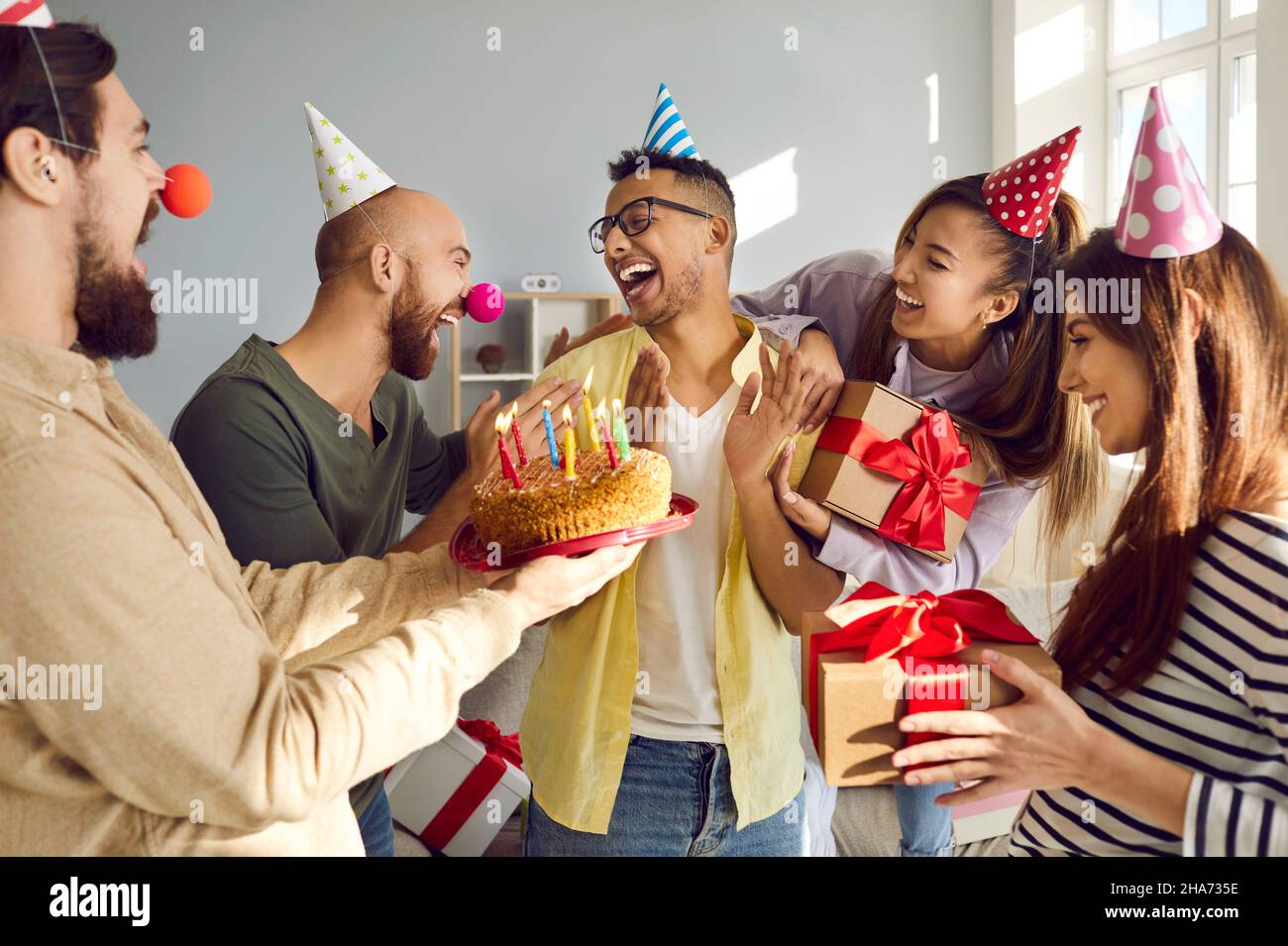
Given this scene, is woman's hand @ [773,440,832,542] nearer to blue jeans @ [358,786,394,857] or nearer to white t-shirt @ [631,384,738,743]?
white t-shirt @ [631,384,738,743]

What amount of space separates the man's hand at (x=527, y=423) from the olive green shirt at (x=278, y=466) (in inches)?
7.8

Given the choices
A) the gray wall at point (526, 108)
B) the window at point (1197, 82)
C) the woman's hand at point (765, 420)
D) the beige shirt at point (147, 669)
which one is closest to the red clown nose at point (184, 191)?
the beige shirt at point (147, 669)

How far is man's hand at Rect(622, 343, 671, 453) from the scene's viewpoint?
1.69m

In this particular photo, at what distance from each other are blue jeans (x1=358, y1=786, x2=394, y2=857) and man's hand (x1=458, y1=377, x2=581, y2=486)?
0.58 metres

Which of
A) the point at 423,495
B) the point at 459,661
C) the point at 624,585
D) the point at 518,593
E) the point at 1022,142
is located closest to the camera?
the point at 459,661

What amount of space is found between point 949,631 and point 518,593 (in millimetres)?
549

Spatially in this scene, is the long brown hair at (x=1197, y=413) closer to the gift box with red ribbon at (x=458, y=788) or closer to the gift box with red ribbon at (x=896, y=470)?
the gift box with red ribbon at (x=896, y=470)

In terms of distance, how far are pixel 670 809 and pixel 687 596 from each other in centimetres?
33

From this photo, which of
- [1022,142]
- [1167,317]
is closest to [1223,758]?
[1167,317]

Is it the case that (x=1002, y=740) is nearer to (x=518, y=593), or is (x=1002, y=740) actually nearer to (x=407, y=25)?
(x=518, y=593)

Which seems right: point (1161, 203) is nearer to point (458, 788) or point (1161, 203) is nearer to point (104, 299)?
point (104, 299)

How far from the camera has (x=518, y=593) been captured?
50.9 inches

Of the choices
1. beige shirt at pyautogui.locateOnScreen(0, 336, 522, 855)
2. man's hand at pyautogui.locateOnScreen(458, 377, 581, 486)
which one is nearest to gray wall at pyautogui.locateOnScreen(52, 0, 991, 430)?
man's hand at pyautogui.locateOnScreen(458, 377, 581, 486)

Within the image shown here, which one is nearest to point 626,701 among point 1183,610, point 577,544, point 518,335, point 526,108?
point 577,544
